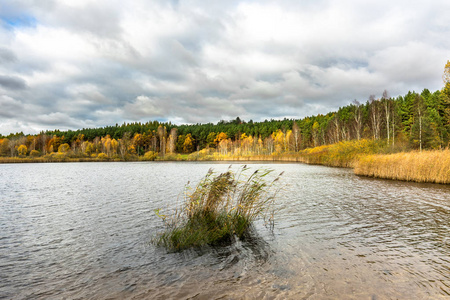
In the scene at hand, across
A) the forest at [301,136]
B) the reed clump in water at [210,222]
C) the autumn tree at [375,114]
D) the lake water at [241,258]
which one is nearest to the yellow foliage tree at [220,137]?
the forest at [301,136]

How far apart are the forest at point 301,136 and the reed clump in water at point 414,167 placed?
5.63 feet

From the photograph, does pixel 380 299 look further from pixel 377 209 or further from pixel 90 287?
pixel 377 209

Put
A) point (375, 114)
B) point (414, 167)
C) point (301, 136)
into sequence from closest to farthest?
point (414, 167) → point (375, 114) → point (301, 136)

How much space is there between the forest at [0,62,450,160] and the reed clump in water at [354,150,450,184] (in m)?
1.72

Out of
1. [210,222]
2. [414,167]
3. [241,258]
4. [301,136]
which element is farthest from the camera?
[301,136]

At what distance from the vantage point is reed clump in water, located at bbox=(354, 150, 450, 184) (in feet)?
72.8

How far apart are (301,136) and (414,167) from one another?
94.9 meters

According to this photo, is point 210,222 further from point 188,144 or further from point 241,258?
point 188,144

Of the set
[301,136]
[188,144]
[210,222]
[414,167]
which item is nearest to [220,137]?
[188,144]

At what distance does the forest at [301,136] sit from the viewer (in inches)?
2162

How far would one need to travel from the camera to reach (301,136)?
117 m

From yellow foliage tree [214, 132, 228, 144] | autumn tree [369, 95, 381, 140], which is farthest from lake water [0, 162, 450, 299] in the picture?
yellow foliage tree [214, 132, 228, 144]

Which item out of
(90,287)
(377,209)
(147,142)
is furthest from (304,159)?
(147,142)

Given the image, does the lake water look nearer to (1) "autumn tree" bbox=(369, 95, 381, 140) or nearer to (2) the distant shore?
(2) the distant shore
